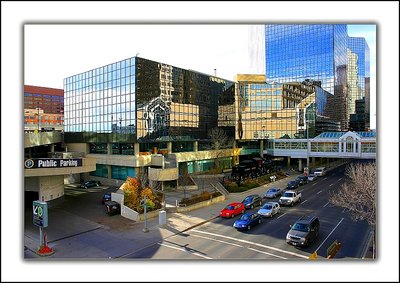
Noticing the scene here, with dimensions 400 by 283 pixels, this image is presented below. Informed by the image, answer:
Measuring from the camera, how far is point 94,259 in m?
18.3

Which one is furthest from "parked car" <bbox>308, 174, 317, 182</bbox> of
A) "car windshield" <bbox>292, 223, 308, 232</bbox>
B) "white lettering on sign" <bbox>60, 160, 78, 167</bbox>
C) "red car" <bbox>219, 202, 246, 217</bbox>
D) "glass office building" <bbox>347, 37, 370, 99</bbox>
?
"glass office building" <bbox>347, 37, 370, 99</bbox>

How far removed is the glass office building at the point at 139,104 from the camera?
142ft

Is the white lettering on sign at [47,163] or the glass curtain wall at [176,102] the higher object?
the glass curtain wall at [176,102]

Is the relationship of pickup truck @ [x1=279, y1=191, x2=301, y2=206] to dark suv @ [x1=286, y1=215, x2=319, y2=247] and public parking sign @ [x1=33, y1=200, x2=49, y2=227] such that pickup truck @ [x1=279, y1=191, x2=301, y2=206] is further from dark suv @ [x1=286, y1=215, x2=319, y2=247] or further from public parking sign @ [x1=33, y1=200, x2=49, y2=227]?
public parking sign @ [x1=33, y1=200, x2=49, y2=227]

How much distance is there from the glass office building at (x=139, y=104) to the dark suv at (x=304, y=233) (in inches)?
1100

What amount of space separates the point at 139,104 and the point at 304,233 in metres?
30.0

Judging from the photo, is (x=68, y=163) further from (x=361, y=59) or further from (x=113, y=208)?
(x=361, y=59)

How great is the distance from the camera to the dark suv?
19672 mm

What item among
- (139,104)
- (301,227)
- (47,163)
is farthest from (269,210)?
(139,104)

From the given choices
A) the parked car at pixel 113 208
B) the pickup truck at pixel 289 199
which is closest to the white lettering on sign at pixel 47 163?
the parked car at pixel 113 208

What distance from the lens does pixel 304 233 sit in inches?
793

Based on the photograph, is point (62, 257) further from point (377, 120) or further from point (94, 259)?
point (377, 120)

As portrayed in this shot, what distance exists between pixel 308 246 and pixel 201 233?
7.90 metres

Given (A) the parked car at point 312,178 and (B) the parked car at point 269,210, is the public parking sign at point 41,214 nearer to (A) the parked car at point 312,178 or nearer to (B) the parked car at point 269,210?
(B) the parked car at point 269,210
